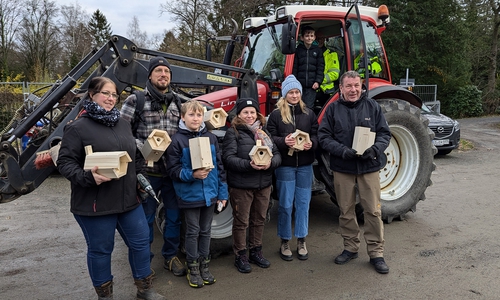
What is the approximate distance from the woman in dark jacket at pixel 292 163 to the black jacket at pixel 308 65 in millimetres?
728

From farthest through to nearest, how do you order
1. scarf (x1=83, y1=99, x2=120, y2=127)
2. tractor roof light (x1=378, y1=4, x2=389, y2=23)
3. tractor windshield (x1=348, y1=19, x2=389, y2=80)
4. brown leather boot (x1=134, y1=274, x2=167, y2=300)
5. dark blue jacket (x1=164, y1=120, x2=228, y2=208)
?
tractor roof light (x1=378, y1=4, x2=389, y2=23), tractor windshield (x1=348, y1=19, x2=389, y2=80), dark blue jacket (x1=164, y1=120, x2=228, y2=208), brown leather boot (x1=134, y1=274, x2=167, y2=300), scarf (x1=83, y1=99, x2=120, y2=127)

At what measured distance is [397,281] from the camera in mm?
3471

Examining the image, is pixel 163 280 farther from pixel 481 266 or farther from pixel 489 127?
pixel 489 127

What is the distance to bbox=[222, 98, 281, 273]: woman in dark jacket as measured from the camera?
142 inches

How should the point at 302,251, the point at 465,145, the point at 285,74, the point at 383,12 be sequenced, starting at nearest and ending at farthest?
the point at 302,251 < the point at 285,74 < the point at 383,12 < the point at 465,145

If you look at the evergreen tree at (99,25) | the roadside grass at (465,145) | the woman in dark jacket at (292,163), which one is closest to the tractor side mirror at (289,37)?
the woman in dark jacket at (292,163)

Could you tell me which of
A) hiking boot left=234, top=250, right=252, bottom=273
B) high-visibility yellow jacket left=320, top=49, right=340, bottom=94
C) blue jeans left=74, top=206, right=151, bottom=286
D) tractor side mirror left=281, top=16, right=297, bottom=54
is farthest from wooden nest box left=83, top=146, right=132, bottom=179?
high-visibility yellow jacket left=320, top=49, right=340, bottom=94

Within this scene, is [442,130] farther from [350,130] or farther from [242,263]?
[242,263]

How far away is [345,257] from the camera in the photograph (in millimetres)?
3893

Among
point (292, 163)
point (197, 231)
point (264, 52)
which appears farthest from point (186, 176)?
point (264, 52)

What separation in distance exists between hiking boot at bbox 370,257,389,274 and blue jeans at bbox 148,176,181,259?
74.3 inches

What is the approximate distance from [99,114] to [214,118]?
45.4 inches

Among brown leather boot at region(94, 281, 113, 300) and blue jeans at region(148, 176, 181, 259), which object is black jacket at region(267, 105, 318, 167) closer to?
blue jeans at region(148, 176, 181, 259)

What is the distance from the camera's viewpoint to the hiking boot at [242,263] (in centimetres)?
369
